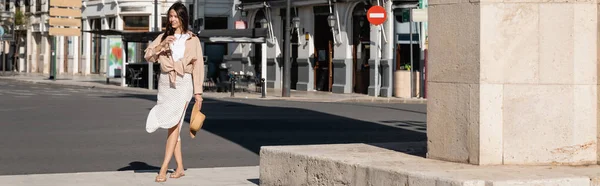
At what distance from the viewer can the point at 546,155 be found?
7.95 metres

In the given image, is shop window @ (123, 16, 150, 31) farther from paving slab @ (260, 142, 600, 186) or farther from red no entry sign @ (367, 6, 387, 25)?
paving slab @ (260, 142, 600, 186)

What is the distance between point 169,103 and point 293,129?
8395 millimetres

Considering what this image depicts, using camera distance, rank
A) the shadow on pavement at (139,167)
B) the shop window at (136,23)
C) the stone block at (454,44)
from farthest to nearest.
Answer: the shop window at (136,23), the shadow on pavement at (139,167), the stone block at (454,44)

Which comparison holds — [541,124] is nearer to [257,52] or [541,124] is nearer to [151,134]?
[151,134]

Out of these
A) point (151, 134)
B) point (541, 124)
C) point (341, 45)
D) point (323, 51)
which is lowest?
point (151, 134)

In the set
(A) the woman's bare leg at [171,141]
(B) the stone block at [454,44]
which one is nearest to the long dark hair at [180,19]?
Result: (A) the woman's bare leg at [171,141]

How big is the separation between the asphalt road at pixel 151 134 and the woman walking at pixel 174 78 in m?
1.88

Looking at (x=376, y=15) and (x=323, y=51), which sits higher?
(x=376, y=15)

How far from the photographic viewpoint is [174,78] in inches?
411

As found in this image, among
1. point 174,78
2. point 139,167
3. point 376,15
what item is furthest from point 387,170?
point 376,15

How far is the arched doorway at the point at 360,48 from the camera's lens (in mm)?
38562

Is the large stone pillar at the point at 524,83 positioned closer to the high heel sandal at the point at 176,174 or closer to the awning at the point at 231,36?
the high heel sandal at the point at 176,174

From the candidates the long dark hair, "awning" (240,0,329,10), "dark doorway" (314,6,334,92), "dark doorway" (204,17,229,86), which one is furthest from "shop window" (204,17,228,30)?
the long dark hair

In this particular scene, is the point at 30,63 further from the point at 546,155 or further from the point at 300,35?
the point at 546,155
